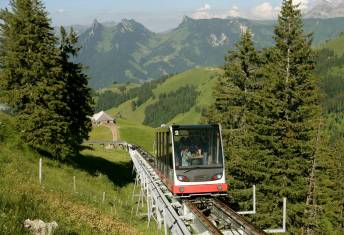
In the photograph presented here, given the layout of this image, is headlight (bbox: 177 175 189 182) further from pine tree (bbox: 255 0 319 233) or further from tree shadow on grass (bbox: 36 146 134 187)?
tree shadow on grass (bbox: 36 146 134 187)

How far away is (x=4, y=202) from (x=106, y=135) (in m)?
145

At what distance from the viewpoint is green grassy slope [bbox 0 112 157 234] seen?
12859mm

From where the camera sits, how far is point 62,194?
2259 centimetres

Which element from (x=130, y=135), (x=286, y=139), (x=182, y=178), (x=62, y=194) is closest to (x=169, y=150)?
(x=182, y=178)

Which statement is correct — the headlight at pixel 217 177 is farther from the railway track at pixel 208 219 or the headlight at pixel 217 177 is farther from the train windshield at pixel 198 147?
the railway track at pixel 208 219

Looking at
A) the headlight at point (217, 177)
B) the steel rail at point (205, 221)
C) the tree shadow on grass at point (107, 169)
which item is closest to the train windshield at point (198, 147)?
the headlight at point (217, 177)

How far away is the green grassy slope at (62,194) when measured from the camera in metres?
12.9

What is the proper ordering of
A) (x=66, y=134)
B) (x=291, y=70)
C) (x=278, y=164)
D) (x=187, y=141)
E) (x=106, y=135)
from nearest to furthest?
(x=187, y=141) → (x=278, y=164) → (x=291, y=70) → (x=66, y=134) → (x=106, y=135)

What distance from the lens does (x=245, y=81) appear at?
119 feet

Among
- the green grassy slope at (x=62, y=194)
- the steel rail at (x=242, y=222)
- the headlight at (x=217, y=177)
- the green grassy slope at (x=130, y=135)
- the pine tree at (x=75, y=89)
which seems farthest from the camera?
the green grassy slope at (x=130, y=135)

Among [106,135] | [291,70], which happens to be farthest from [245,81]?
[106,135]

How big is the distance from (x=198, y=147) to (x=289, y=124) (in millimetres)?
10951

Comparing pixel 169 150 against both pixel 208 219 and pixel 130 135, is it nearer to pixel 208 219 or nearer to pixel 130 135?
pixel 208 219

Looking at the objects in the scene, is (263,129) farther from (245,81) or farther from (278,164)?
(245,81)
